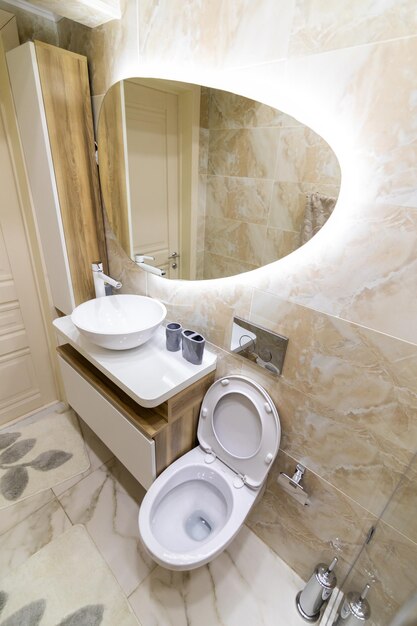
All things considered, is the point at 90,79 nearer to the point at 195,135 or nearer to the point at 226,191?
the point at 195,135

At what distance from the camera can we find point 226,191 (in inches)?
44.2

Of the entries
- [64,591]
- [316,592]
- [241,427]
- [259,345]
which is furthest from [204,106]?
[64,591]

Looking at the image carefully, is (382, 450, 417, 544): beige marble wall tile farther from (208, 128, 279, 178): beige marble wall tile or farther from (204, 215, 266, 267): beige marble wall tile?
(208, 128, 279, 178): beige marble wall tile

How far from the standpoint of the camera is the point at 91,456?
1868mm

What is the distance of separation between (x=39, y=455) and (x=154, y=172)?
1.81m

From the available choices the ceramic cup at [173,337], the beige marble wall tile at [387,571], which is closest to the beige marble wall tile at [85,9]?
the ceramic cup at [173,337]

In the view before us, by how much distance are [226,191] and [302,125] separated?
1.14ft

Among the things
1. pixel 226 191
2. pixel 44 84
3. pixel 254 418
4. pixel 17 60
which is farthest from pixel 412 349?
pixel 17 60

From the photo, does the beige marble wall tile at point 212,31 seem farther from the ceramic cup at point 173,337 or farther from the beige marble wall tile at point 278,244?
the ceramic cup at point 173,337

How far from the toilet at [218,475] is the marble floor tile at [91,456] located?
2.32 feet

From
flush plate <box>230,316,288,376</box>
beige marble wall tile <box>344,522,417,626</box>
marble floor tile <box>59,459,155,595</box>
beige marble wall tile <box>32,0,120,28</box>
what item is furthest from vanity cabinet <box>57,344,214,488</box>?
beige marble wall tile <box>32,0,120,28</box>

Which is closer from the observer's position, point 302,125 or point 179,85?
point 302,125

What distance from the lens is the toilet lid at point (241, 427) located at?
120cm

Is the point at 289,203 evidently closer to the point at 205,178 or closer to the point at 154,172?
the point at 205,178
